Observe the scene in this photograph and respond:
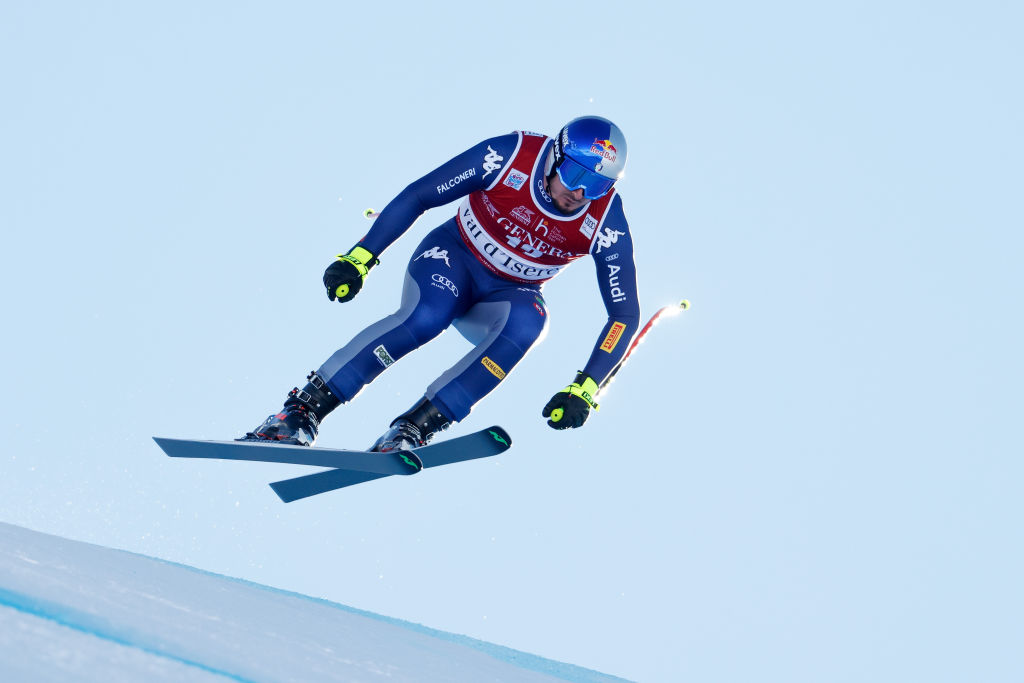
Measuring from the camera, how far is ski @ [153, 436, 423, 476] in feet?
15.9

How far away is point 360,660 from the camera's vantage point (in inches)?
174

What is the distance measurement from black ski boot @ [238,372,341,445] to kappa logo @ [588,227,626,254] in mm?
1647

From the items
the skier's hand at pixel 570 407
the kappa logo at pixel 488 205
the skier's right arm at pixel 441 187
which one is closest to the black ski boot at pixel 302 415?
the skier's right arm at pixel 441 187

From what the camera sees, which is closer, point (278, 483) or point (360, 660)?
point (360, 660)

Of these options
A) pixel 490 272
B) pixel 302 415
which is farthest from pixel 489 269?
pixel 302 415

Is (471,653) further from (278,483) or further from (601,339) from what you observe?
(601,339)

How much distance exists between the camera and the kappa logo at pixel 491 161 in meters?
5.55

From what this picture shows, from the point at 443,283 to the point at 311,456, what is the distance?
1223mm

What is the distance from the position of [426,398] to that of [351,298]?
2.19ft

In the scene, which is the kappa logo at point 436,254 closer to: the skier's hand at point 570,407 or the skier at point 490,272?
the skier at point 490,272

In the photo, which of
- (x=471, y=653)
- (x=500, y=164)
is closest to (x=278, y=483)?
(x=471, y=653)

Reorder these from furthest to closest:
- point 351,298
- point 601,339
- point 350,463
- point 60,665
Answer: point 601,339
point 351,298
point 350,463
point 60,665

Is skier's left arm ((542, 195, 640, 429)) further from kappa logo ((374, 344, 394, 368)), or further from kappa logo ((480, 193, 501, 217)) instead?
kappa logo ((374, 344, 394, 368))

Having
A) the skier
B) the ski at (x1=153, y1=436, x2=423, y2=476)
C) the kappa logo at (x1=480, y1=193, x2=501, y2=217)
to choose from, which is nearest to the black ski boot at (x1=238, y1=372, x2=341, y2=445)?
the skier
